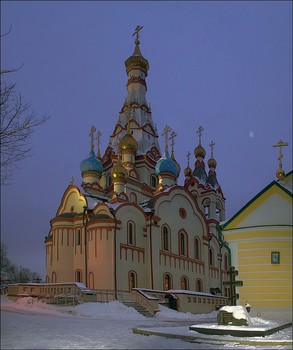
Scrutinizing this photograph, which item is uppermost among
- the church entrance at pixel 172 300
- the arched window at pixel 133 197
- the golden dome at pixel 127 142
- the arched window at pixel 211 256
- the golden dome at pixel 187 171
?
the golden dome at pixel 127 142

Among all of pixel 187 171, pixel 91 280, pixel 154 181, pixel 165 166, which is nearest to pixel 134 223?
pixel 91 280

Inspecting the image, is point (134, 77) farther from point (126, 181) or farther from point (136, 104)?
point (126, 181)

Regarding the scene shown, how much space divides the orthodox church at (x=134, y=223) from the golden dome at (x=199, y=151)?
6.00 meters

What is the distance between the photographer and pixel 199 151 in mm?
47250

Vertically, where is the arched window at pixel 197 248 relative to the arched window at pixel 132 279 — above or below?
above

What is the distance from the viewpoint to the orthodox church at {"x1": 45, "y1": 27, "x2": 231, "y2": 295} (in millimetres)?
28891

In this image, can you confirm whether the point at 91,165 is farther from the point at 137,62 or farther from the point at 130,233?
the point at 137,62

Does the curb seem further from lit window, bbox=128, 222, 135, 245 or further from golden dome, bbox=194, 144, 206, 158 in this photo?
golden dome, bbox=194, 144, 206, 158

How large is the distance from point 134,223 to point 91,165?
800 centimetres

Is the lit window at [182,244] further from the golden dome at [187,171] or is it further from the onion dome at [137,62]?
the onion dome at [137,62]

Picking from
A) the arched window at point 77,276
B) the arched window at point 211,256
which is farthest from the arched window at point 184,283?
the arched window at point 77,276

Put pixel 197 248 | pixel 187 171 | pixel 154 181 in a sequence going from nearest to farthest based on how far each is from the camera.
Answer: pixel 197 248
pixel 154 181
pixel 187 171

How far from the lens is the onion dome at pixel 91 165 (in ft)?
119

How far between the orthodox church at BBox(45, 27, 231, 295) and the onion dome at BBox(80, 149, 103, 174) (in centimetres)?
7
